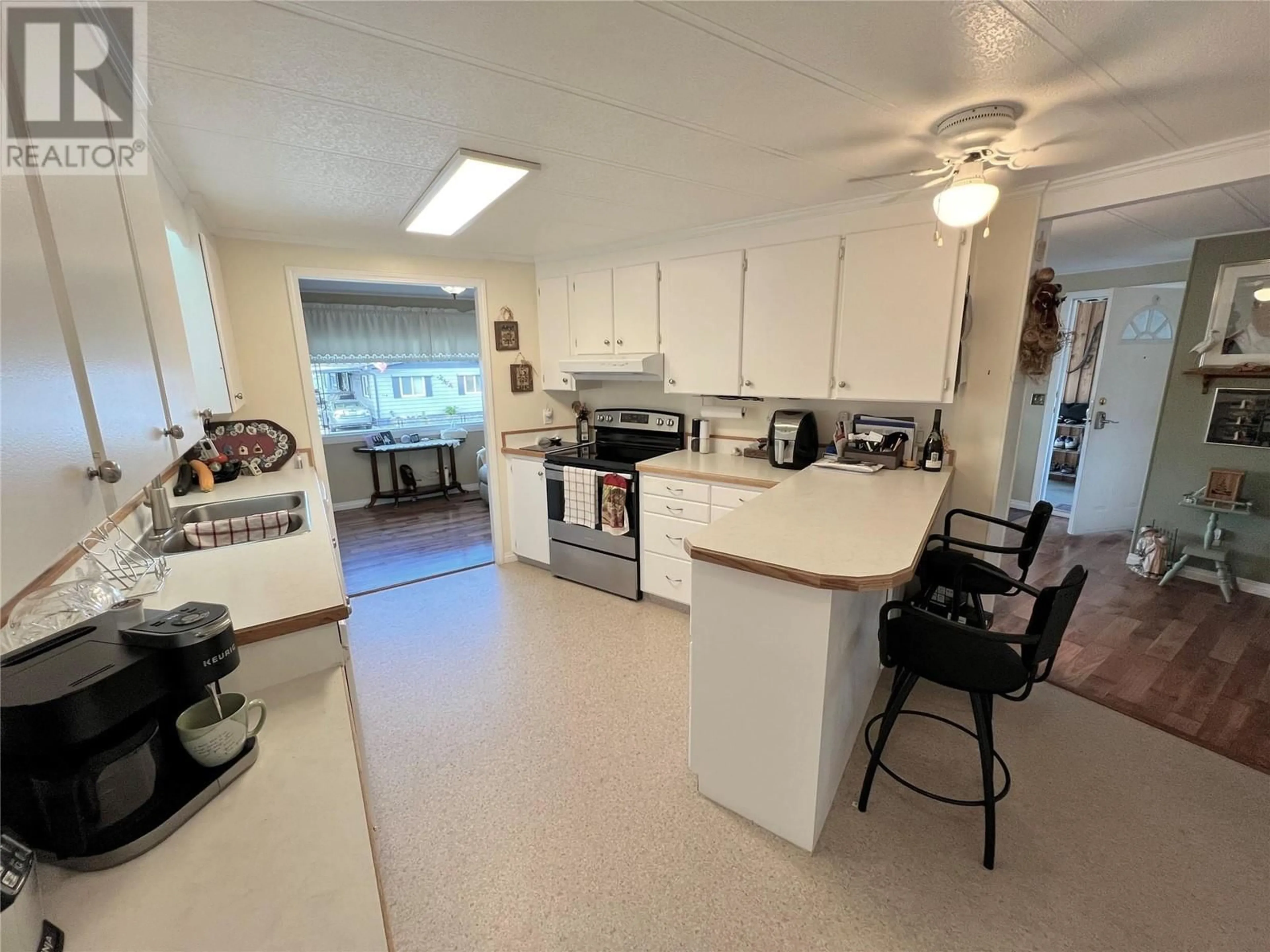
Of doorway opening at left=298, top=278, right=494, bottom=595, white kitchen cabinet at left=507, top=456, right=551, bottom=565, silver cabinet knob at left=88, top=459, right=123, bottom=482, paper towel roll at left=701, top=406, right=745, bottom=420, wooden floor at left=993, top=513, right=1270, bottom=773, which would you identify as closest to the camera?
silver cabinet knob at left=88, top=459, right=123, bottom=482

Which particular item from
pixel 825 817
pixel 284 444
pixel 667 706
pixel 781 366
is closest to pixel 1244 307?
pixel 781 366

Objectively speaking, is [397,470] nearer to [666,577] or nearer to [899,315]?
[666,577]

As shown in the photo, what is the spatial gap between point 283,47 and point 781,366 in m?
2.40

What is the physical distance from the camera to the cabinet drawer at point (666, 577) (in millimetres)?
3123

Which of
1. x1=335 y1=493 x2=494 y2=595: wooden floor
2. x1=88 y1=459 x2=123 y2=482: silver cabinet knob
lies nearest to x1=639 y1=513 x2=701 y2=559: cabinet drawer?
x1=335 y1=493 x2=494 y2=595: wooden floor

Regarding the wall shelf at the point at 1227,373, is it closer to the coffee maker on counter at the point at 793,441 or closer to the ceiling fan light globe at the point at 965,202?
the coffee maker on counter at the point at 793,441

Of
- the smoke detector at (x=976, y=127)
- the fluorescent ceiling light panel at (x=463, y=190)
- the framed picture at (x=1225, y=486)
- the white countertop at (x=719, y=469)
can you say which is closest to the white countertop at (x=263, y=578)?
the fluorescent ceiling light panel at (x=463, y=190)

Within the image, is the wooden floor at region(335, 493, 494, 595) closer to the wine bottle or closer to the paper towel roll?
the paper towel roll

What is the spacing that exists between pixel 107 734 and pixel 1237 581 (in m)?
5.67

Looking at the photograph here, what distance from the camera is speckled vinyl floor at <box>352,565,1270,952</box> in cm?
145

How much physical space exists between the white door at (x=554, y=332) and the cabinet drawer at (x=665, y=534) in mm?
1365

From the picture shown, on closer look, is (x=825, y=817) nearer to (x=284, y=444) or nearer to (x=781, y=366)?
(x=781, y=366)

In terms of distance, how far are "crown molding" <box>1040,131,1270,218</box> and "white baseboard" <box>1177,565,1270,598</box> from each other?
3.03m

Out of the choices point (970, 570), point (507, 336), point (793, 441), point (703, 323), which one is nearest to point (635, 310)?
point (703, 323)
